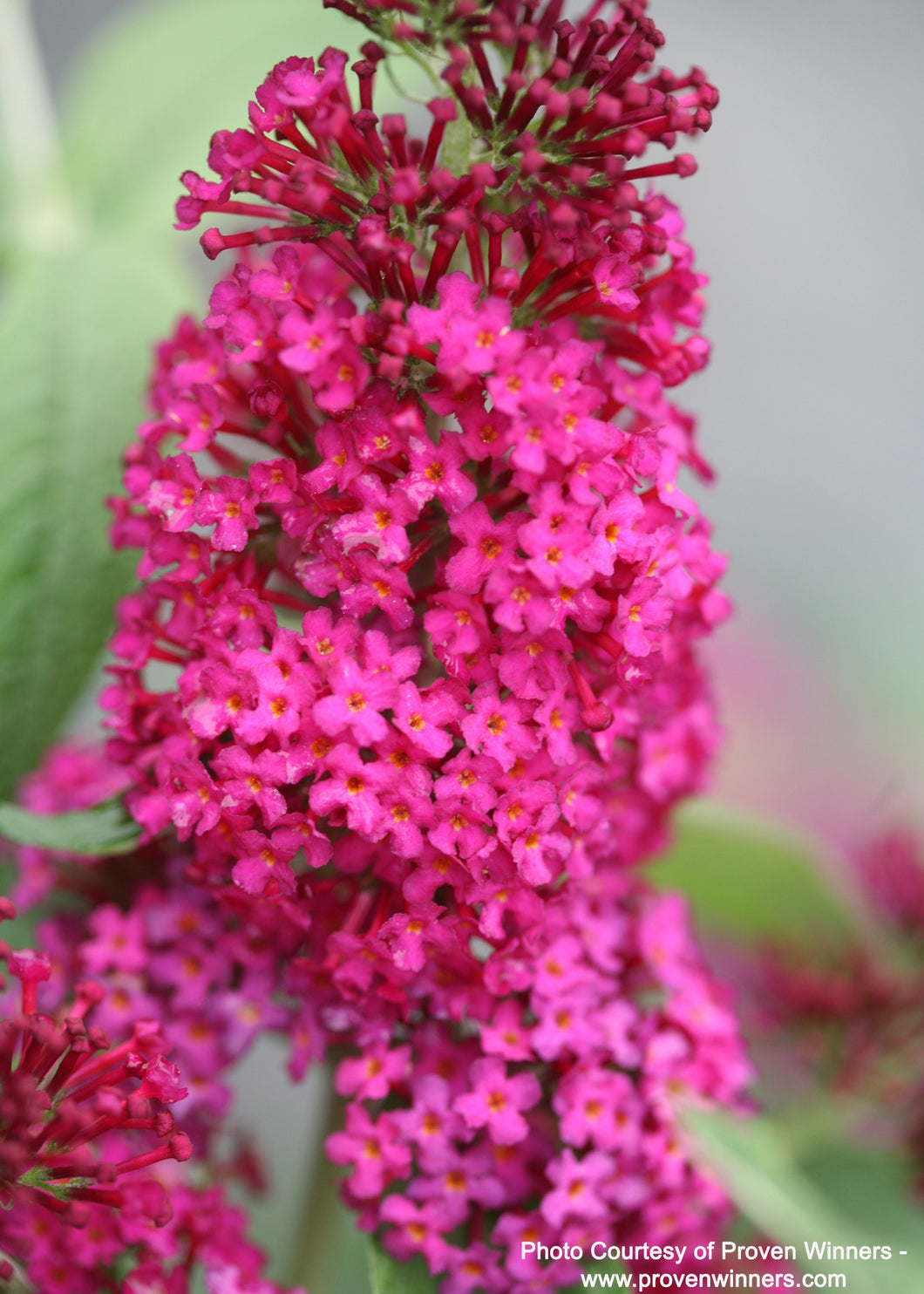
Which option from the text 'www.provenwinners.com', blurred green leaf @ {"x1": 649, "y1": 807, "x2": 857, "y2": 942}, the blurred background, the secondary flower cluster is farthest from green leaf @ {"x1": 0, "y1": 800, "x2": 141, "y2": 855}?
the blurred background

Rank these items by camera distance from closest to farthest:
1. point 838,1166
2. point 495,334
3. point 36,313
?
1. point 495,334
2. point 36,313
3. point 838,1166

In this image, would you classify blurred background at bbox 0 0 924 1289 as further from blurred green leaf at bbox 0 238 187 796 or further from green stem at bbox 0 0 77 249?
blurred green leaf at bbox 0 238 187 796

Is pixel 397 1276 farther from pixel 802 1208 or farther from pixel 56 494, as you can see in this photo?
pixel 56 494

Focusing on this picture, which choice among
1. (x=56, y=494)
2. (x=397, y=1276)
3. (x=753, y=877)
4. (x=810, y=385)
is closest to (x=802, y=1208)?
(x=397, y=1276)

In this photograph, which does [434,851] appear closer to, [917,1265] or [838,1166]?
[917,1265]

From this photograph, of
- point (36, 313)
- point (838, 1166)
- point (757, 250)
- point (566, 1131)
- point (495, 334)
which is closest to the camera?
point (495, 334)

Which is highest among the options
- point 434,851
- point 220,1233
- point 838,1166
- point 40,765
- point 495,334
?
point 495,334

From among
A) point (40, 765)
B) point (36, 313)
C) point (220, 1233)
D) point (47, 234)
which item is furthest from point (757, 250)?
point (220, 1233)
